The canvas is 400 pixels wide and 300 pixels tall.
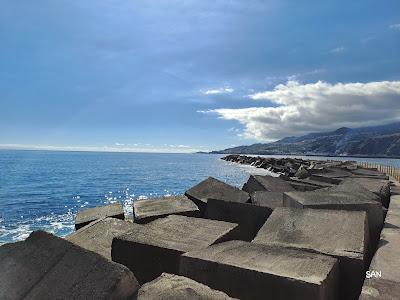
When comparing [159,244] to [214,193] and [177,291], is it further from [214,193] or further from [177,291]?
[214,193]

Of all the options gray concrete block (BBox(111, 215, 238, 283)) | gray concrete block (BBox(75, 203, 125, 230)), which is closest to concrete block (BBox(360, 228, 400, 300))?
gray concrete block (BBox(111, 215, 238, 283))

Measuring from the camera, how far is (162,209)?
550cm

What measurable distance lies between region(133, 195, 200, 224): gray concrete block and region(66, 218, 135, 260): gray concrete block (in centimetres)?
47

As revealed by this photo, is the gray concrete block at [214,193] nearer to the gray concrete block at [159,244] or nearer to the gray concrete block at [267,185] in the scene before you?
the gray concrete block at [267,185]

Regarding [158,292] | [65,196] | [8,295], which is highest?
[158,292]

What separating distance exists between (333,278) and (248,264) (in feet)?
2.01

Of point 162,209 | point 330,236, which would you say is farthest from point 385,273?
point 162,209

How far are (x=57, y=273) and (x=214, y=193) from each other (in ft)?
15.1

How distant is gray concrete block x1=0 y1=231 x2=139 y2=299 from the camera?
2.18m

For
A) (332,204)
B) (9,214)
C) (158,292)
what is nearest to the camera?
(158,292)

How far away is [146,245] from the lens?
3.28m

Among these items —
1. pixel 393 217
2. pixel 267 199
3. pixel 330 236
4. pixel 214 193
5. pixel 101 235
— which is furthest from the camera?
pixel 214 193

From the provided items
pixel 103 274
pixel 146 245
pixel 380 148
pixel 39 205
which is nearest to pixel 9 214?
pixel 39 205

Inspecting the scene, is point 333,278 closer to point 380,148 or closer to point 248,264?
point 248,264
